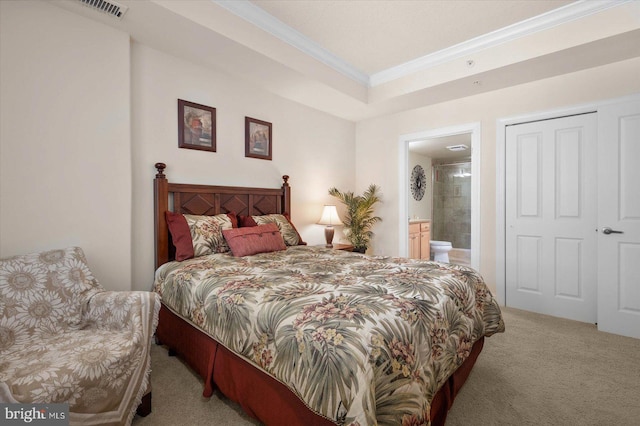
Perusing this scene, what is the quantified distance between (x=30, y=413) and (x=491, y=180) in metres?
4.23

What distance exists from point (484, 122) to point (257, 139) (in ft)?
9.07

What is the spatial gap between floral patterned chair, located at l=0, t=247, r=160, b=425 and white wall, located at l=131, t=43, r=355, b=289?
32.5 inches

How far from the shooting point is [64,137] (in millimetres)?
2180

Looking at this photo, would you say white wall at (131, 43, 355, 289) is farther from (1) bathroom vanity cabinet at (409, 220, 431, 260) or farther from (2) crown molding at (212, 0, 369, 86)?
(1) bathroom vanity cabinet at (409, 220, 431, 260)

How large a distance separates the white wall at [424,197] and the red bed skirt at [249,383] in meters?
5.12

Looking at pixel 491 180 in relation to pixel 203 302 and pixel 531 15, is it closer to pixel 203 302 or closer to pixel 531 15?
pixel 531 15

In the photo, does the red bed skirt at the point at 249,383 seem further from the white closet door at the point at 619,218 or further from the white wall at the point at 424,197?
the white wall at the point at 424,197

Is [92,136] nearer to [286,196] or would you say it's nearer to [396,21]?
[286,196]

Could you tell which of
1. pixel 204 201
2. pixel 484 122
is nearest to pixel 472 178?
pixel 484 122

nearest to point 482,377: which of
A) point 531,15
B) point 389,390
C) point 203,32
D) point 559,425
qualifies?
point 559,425

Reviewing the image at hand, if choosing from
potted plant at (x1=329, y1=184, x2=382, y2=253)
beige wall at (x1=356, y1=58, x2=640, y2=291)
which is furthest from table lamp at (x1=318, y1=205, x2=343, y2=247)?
beige wall at (x1=356, y1=58, x2=640, y2=291)

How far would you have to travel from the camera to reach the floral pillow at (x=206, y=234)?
262cm

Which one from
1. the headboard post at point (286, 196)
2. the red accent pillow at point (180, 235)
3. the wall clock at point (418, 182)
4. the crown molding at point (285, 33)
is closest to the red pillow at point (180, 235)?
the red accent pillow at point (180, 235)

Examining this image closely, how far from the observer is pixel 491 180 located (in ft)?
12.0
